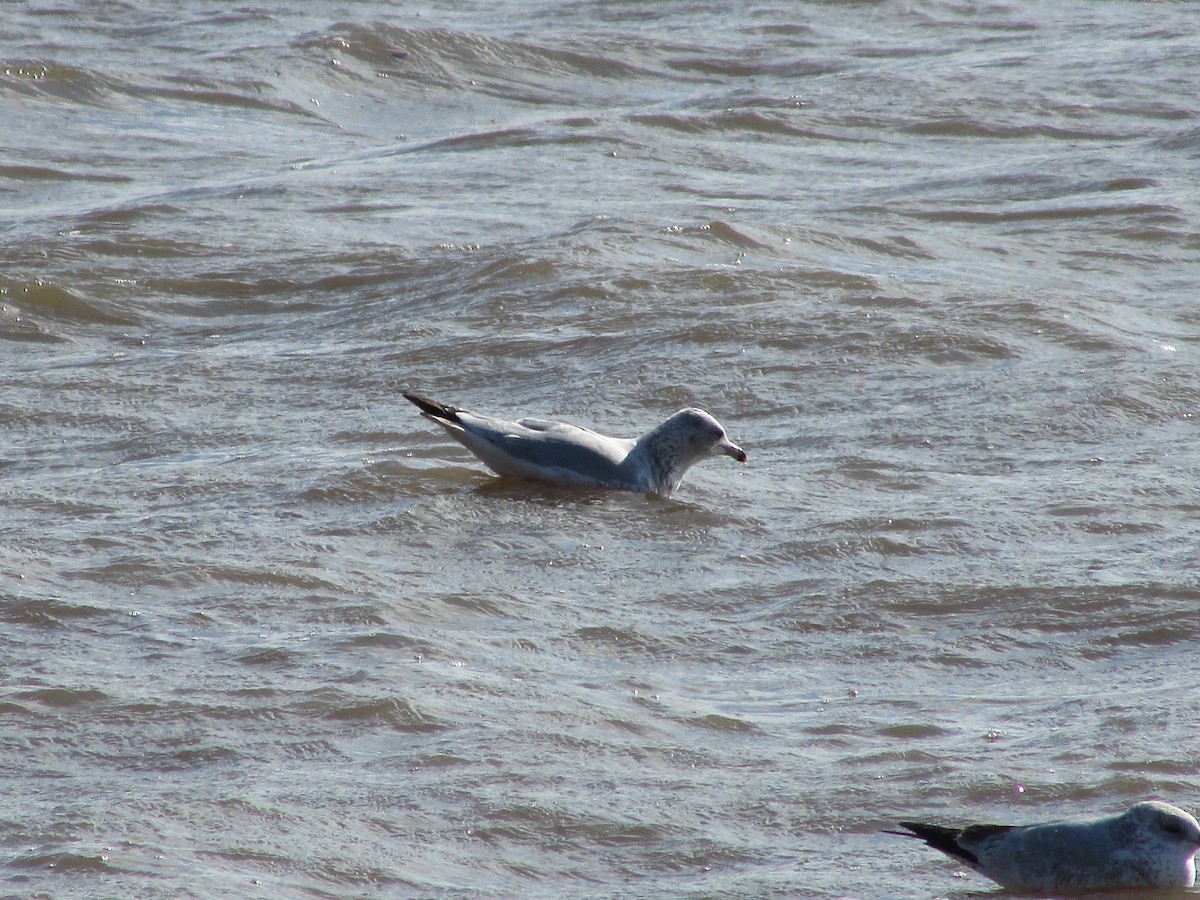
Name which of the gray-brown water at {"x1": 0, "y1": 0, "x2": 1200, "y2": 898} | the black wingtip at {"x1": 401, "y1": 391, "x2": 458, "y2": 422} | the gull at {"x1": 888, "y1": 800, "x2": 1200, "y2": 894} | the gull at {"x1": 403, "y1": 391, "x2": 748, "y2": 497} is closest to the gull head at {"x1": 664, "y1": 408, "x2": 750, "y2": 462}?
the gull at {"x1": 403, "y1": 391, "x2": 748, "y2": 497}

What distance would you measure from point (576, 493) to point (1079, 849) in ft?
12.3

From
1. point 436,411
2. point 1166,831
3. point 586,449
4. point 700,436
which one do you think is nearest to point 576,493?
point 586,449

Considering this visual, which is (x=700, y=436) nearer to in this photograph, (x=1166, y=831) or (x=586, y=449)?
(x=586, y=449)

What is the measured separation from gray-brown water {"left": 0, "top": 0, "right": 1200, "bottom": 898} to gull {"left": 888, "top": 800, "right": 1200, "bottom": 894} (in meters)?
0.18

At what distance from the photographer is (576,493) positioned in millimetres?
8125

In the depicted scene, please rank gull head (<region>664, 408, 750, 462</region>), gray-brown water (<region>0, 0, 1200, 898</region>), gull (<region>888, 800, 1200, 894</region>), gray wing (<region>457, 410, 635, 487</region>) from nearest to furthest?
1. gull (<region>888, 800, 1200, 894</region>)
2. gray-brown water (<region>0, 0, 1200, 898</region>)
3. gray wing (<region>457, 410, 635, 487</region>)
4. gull head (<region>664, 408, 750, 462</region>)

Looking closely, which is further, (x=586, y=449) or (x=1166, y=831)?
(x=586, y=449)

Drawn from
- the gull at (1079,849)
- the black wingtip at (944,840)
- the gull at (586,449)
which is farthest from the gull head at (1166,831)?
the gull at (586,449)

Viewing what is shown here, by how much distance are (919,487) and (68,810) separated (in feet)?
13.4

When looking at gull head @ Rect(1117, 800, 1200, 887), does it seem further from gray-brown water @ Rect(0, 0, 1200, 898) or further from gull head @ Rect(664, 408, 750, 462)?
gull head @ Rect(664, 408, 750, 462)

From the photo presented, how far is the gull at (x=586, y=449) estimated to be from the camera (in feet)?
26.3

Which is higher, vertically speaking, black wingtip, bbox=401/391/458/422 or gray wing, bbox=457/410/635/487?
black wingtip, bbox=401/391/458/422

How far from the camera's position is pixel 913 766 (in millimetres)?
5391

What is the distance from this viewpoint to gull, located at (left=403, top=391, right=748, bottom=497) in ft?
26.3
